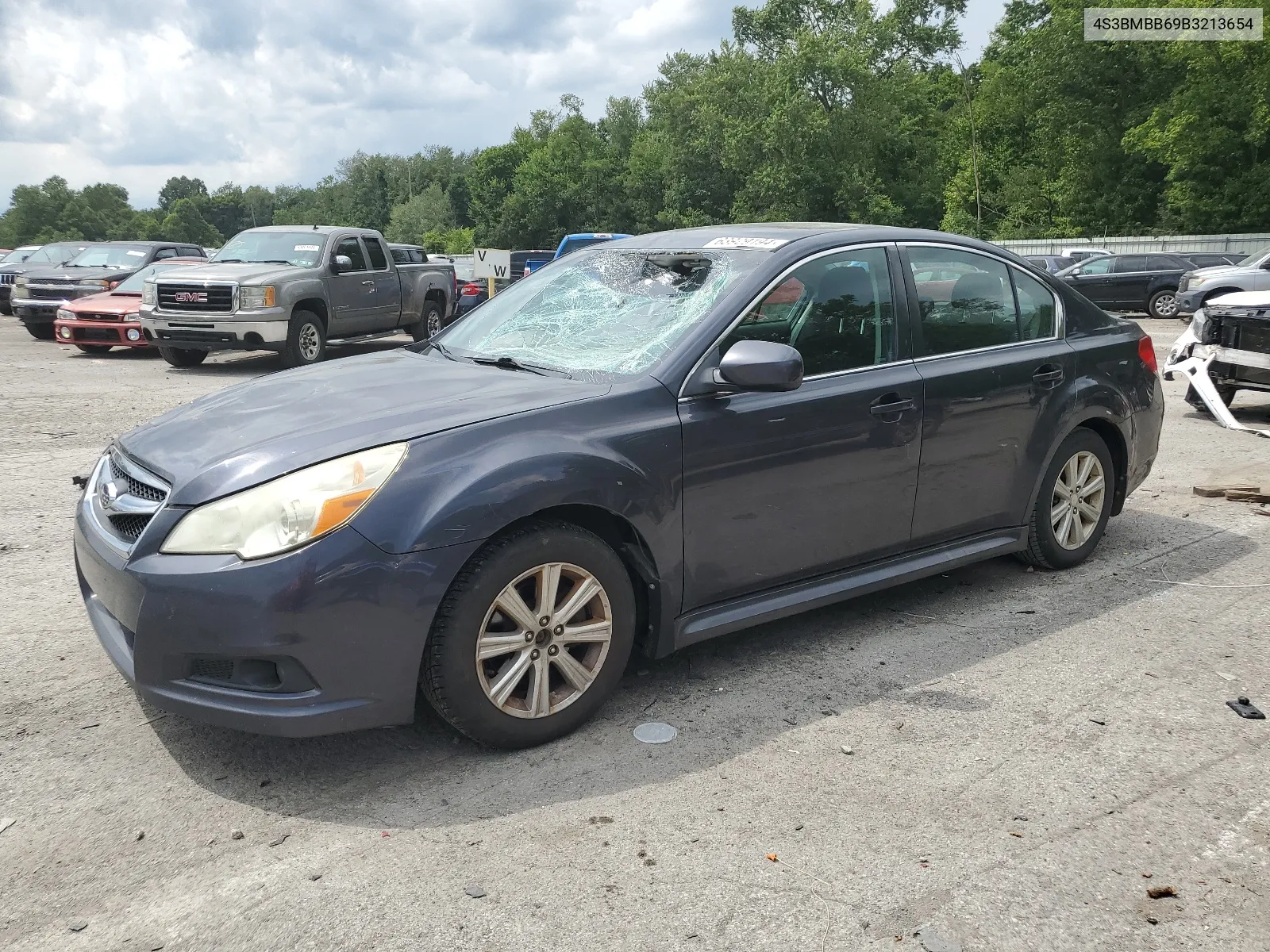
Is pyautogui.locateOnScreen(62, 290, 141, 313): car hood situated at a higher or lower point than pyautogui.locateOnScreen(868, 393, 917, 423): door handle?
lower

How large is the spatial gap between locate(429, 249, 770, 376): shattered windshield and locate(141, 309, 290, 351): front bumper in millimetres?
9859

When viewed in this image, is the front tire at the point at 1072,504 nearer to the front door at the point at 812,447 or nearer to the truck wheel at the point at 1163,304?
the front door at the point at 812,447

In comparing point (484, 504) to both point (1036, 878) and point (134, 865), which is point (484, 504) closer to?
point (134, 865)

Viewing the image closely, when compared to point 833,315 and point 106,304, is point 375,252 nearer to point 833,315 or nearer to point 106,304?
point 106,304

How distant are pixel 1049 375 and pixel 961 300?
1.87 feet

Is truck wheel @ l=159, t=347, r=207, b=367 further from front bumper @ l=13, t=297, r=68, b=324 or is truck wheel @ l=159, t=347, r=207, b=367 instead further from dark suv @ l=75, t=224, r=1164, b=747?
dark suv @ l=75, t=224, r=1164, b=747

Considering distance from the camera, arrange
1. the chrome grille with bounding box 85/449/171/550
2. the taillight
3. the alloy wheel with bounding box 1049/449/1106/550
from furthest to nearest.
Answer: the taillight
the alloy wheel with bounding box 1049/449/1106/550
the chrome grille with bounding box 85/449/171/550

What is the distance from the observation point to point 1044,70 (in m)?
44.1

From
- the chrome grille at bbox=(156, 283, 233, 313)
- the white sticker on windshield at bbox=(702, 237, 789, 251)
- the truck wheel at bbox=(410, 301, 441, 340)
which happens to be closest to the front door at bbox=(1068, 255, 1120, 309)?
the truck wheel at bbox=(410, 301, 441, 340)

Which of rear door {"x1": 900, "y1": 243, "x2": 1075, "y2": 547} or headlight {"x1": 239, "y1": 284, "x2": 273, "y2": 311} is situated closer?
rear door {"x1": 900, "y1": 243, "x2": 1075, "y2": 547}

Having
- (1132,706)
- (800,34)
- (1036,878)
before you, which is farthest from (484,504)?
(800,34)

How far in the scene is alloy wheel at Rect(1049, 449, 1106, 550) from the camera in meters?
5.27

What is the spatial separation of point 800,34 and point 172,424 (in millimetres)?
60336

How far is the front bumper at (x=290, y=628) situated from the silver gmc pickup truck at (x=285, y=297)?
9918mm
